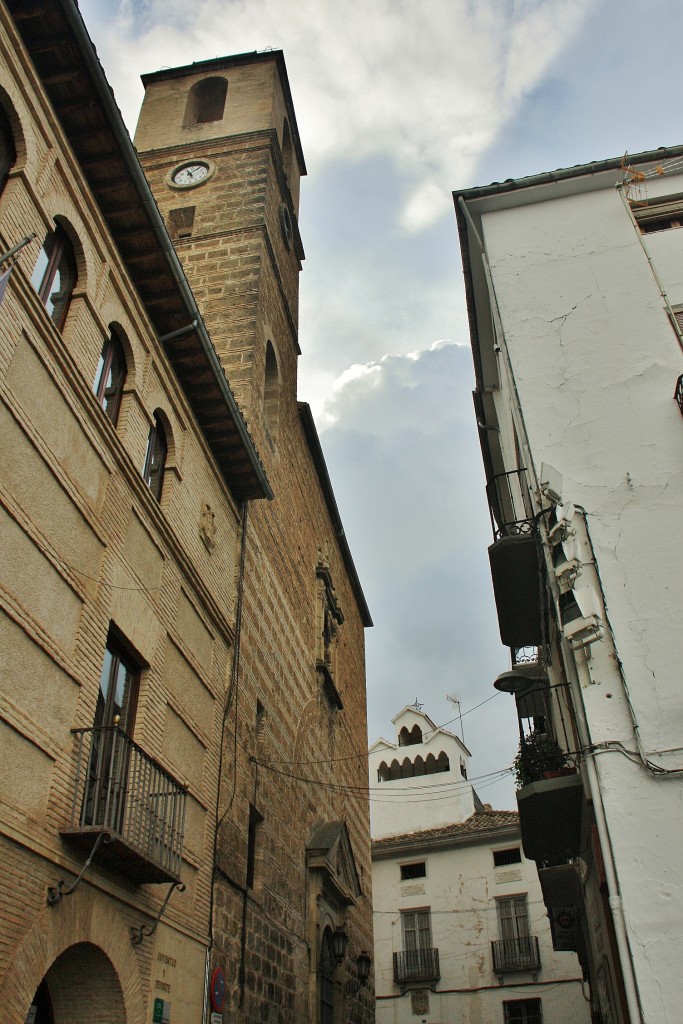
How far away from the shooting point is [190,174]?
52.2 ft

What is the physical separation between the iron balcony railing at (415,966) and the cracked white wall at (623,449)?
18.4 metres

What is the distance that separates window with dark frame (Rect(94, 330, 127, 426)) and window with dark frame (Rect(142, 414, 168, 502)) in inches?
25.2

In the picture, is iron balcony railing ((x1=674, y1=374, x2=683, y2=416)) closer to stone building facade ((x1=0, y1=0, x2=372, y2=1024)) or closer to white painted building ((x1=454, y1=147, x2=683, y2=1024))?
white painted building ((x1=454, y1=147, x2=683, y2=1024))

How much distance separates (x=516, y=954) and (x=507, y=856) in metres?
2.71

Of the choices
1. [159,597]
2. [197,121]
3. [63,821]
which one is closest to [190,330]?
[159,597]

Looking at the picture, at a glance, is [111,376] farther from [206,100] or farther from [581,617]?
[206,100]

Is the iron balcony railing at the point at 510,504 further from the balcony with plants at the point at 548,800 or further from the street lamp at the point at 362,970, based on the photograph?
the street lamp at the point at 362,970

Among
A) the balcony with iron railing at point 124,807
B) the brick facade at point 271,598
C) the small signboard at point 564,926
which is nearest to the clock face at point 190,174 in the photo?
the brick facade at point 271,598

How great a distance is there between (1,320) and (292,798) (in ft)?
25.8

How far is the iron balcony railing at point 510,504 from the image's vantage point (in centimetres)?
877

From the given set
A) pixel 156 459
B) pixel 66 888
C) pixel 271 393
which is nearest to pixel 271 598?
pixel 156 459

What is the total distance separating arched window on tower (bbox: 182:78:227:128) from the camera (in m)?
18.3

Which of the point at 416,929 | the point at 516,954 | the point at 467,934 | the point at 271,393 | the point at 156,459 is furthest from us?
the point at 416,929

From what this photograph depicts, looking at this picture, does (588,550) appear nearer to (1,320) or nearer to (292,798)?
(1,320)
